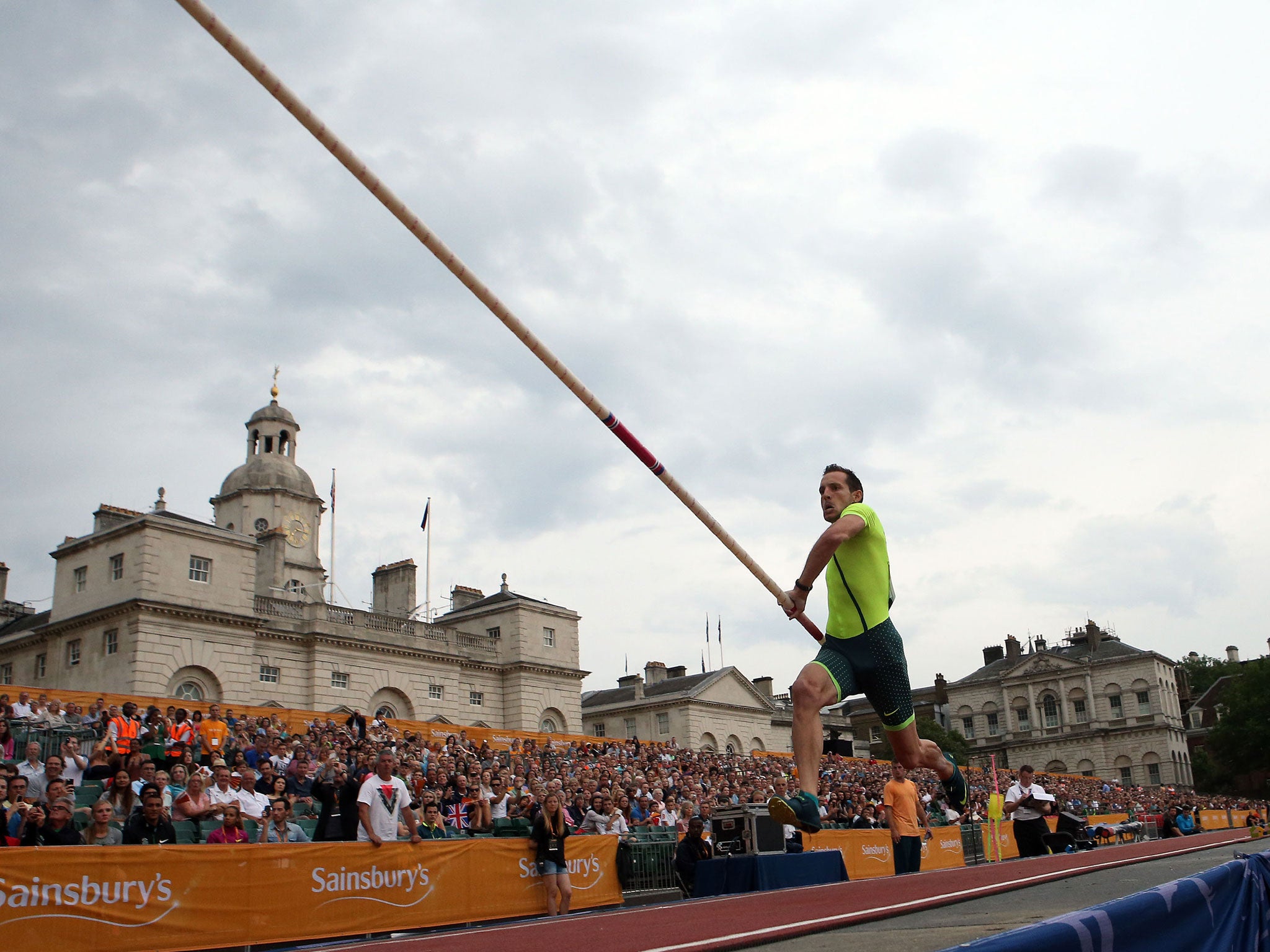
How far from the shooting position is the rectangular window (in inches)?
1717

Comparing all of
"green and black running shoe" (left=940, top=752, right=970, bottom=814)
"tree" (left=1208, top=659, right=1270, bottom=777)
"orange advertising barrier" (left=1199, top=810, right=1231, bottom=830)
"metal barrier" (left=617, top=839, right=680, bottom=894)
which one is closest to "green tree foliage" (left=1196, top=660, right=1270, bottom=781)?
"tree" (left=1208, top=659, right=1270, bottom=777)

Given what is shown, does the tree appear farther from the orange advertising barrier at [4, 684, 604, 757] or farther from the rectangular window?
the rectangular window

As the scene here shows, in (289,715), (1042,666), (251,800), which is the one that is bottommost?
(251,800)

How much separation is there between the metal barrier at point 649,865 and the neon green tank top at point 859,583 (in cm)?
1073

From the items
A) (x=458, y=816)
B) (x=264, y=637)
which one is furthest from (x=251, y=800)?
(x=264, y=637)

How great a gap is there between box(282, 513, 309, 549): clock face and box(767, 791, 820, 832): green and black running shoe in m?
60.1

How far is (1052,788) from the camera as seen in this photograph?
49188 mm

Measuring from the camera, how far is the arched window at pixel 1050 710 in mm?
93625

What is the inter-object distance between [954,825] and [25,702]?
64.5ft

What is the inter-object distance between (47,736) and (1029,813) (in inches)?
641

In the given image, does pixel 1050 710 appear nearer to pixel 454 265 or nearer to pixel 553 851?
pixel 553 851

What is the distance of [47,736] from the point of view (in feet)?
63.1

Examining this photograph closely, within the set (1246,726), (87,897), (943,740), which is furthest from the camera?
(943,740)

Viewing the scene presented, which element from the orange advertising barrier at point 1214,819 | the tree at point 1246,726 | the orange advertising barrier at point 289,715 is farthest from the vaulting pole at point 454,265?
the tree at point 1246,726
